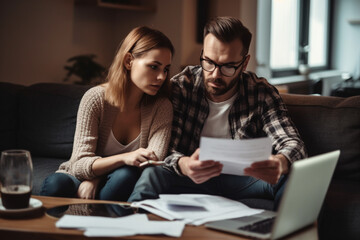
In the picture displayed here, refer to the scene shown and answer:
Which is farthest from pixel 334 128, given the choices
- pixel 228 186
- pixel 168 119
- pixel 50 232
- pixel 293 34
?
pixel 293 34

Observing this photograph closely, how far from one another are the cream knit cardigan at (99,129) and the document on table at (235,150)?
0.52m

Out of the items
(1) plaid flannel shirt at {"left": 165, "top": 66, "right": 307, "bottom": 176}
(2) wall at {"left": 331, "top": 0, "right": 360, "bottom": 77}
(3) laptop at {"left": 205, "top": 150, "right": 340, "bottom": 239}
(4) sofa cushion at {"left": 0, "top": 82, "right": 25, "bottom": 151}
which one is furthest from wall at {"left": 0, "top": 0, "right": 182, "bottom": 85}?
(2) wall at {"left": 331, "top": 0, "right": 360, "bottom": 77}

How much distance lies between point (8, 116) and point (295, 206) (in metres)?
1.74

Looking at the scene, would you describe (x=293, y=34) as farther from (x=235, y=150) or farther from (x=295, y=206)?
(x=295, y=206)

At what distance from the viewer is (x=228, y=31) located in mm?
2064

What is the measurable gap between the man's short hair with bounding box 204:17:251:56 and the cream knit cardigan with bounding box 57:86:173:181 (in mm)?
339

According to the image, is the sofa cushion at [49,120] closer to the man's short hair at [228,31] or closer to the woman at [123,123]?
the woman at [123,123]

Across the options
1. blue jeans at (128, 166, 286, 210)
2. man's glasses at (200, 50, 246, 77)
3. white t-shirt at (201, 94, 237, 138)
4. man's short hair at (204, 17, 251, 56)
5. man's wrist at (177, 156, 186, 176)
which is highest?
man's short hair at (204, 17, 251, 56)

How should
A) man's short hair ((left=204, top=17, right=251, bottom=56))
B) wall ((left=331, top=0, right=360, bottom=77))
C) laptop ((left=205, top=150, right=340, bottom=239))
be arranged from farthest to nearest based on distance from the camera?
wall ((left=331, top=0, right=360, bottom=77)), man's short hair ((left=204, top=17, right=251, bottom=56)), laptop ((left=205, top=150, right=340, bottom=239))

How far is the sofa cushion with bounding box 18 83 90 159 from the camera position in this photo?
2566 millimetres

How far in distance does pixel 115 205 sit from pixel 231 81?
75 cm

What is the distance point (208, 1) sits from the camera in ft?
14.0

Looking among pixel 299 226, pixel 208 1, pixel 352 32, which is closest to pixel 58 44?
pixel 208 1

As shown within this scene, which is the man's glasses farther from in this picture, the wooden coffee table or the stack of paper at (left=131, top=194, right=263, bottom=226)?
the wooden coffee table
